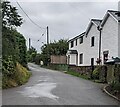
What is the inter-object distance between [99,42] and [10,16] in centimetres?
1500

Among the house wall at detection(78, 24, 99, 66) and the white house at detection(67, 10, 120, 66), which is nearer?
the white house at detection(67, 10, 120, 66)

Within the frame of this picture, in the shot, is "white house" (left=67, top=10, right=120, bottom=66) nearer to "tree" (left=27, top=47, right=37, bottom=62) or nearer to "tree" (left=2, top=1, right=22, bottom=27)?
"tree" (left=2, top=1, right=22, bottom=27)

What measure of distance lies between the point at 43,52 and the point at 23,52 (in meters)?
24.4

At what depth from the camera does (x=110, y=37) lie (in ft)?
95.0

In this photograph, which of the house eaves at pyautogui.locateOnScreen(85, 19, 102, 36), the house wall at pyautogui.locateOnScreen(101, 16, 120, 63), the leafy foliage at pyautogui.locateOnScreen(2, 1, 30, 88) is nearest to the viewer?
the leafy foliage at pyautogui.locateOnScreen(2, 1, 30, 88)

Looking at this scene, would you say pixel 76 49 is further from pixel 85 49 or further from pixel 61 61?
pixel 61 61

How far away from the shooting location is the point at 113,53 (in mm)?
28047

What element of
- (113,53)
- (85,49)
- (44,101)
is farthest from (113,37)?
(44,101)

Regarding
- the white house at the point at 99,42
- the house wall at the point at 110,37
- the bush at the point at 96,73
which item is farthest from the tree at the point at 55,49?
the bush at the point at 96,73

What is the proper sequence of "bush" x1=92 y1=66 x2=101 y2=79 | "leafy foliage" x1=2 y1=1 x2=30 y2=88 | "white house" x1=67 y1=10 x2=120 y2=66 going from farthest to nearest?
"white house" x1=67 y1=10 x2=120 y2=66
"bush" x1=92 y1=66 x2=101 y2=79
"leafy foliage" x1=2 y1=1 x2=30 y2=88

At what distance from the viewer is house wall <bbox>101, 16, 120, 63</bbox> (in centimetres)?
2760

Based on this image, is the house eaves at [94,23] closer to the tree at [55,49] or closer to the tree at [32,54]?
the tree at [55,49]

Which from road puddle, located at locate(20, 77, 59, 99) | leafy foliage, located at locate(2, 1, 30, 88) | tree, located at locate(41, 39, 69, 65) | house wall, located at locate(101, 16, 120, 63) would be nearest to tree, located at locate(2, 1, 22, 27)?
leafy foliage, located at locate(2, 1, 30, 88)

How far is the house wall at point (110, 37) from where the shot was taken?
27597 millimetres
